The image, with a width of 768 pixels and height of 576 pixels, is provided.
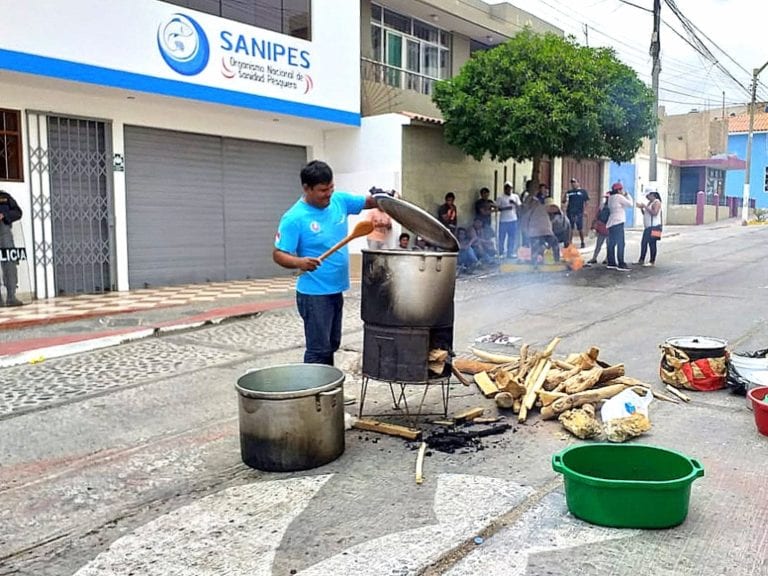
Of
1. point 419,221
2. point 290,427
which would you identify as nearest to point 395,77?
point 419,221

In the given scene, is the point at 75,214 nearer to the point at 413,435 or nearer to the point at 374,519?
the point at 413,435

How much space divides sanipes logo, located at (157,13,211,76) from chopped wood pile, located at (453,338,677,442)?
804 cm

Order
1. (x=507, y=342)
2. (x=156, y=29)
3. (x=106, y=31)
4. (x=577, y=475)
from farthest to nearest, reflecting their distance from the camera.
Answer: (x=156, y=29) < (x=106, y=31) < (x=507, y=342) < (x=577, y=475)

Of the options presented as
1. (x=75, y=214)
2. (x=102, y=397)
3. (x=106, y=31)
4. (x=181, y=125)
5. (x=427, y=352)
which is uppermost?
(x=106, y=31)

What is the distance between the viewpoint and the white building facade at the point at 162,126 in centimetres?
1020

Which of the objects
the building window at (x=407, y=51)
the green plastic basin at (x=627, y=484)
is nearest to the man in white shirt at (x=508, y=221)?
the building window at (x=407, y=51)

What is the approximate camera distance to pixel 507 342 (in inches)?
305

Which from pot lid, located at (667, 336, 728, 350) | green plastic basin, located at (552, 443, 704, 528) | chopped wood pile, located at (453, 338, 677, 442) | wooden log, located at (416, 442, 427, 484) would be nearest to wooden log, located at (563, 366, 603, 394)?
chopped wood pile, located at (453, 338, 677, 442)

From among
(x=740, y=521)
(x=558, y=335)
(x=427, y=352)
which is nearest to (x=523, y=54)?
(x=558, y=335)

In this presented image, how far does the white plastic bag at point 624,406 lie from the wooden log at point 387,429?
132 cm

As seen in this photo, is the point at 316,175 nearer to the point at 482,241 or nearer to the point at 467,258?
the point at 467,258

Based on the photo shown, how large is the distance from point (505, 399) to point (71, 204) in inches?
340

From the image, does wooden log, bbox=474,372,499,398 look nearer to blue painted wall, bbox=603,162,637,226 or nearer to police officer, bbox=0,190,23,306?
police officer, bbox=0,190,23,306

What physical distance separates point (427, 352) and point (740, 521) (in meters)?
2.06
